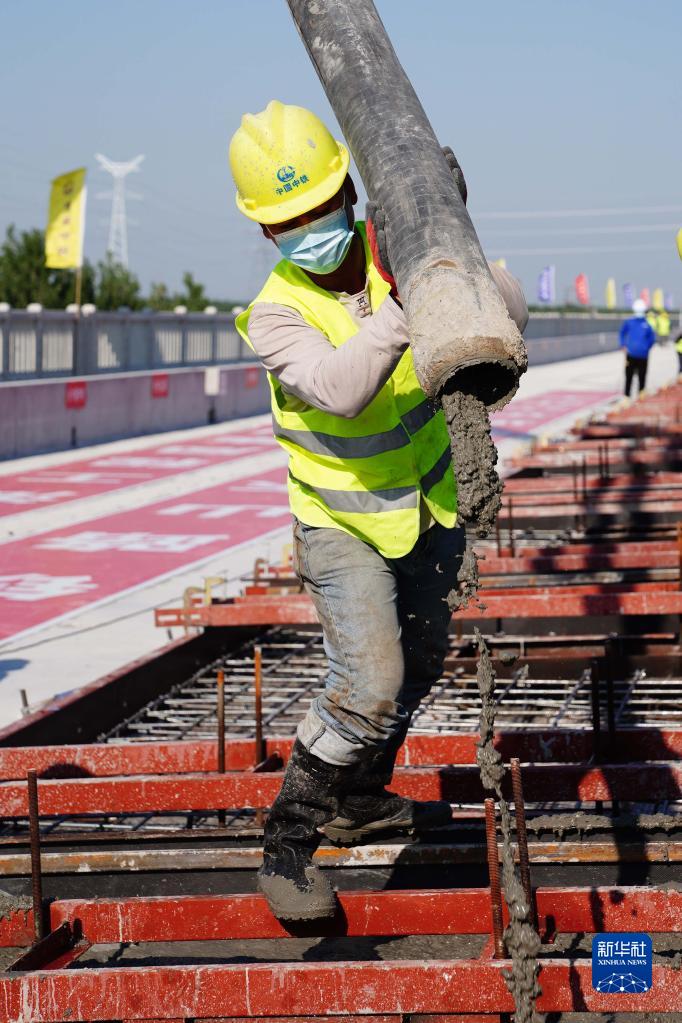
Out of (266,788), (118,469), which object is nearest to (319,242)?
(266,788)

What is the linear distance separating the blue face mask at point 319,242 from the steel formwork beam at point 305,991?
1.76 m

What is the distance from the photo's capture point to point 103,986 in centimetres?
340

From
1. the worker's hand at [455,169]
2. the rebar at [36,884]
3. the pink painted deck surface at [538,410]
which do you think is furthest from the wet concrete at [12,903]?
the pink painted deck surface at [538,410]

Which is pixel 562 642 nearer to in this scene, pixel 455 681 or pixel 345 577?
pixel 455 681

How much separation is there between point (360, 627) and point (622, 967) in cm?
112

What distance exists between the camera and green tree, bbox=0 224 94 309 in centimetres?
4878

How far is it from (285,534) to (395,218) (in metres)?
12.2

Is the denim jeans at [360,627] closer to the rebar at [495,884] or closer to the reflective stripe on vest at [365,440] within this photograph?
the reflective stripe on vest at [365,440]

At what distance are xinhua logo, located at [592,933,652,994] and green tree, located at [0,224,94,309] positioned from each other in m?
46.6

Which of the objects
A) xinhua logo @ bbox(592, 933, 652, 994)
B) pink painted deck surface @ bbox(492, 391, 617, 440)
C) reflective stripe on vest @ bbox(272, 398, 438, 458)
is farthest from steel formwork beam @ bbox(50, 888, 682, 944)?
pink painted deck surface @ bbox(492, 391, 617, 440)

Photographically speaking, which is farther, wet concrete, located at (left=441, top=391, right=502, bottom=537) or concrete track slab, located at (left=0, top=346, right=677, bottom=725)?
concrete track slab, located at (left=0, top=346, right=677, bottom=725)

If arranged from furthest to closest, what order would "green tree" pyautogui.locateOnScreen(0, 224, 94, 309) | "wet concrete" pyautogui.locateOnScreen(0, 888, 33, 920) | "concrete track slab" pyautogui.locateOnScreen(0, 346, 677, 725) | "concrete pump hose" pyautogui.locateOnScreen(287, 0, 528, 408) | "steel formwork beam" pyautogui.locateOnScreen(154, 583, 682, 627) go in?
"green tree" pyautogui.locateOnScreen(0, 224, 94, 309), "concrete track slab" pyautogui.locateOnScreen(0, 346, 677, 725), "steel formwork beam" pyautogui.locateOnScreen(154, 583, 682, 627), "wet concrete" pyautogui.locateOnScreen(0, 888, 33, 920), "concrete pump hose" pyautogui.locateOnScreen(287, 0, 528, 408)

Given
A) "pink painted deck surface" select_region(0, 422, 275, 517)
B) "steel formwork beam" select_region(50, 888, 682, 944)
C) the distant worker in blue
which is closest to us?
"steel formwork beam" select_region(50, 888, 682, 944)

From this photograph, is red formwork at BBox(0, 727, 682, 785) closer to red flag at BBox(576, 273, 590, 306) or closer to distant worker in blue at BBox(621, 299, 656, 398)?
distant worker in blue at BBox(621, 299, 656, 398)
